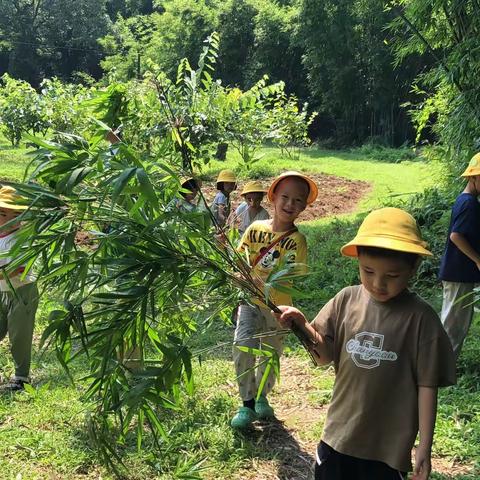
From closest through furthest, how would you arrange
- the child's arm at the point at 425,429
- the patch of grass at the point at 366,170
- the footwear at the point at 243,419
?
the child's arm at the point at 425,429, the footwear at the point at 243,419, the patch of grass at the point at 366,170

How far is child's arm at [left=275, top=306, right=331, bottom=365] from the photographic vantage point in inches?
84.1

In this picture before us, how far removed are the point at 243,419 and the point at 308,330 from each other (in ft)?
5.09

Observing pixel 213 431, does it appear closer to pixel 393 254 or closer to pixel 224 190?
pixel 393 254

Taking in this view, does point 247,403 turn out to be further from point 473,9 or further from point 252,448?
point 473,9

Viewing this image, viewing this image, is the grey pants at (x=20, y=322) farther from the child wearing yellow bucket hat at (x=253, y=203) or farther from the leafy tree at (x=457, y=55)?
the leafy tree at (x=457, y=55)

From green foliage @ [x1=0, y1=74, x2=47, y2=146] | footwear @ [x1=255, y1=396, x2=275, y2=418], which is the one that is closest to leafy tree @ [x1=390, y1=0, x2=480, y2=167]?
footwear @ [x1=255, y1=396, x2=275, y2=418]

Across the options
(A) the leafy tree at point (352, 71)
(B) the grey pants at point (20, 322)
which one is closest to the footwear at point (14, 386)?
(B) the grey pants at point (20, 322)

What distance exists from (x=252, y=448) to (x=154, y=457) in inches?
23.1

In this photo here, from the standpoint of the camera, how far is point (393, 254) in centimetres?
202

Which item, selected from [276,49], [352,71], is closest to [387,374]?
[352,71]

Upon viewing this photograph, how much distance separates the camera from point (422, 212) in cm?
854

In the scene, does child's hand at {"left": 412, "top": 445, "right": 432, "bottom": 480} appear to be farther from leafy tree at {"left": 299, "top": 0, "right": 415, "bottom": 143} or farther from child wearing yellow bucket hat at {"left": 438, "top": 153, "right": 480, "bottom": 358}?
leafy tree at {"left": 299, "top": 0, "right": 415, "bottom": 143}

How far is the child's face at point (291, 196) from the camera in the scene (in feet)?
10.6

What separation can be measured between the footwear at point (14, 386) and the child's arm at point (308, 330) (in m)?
2.97
